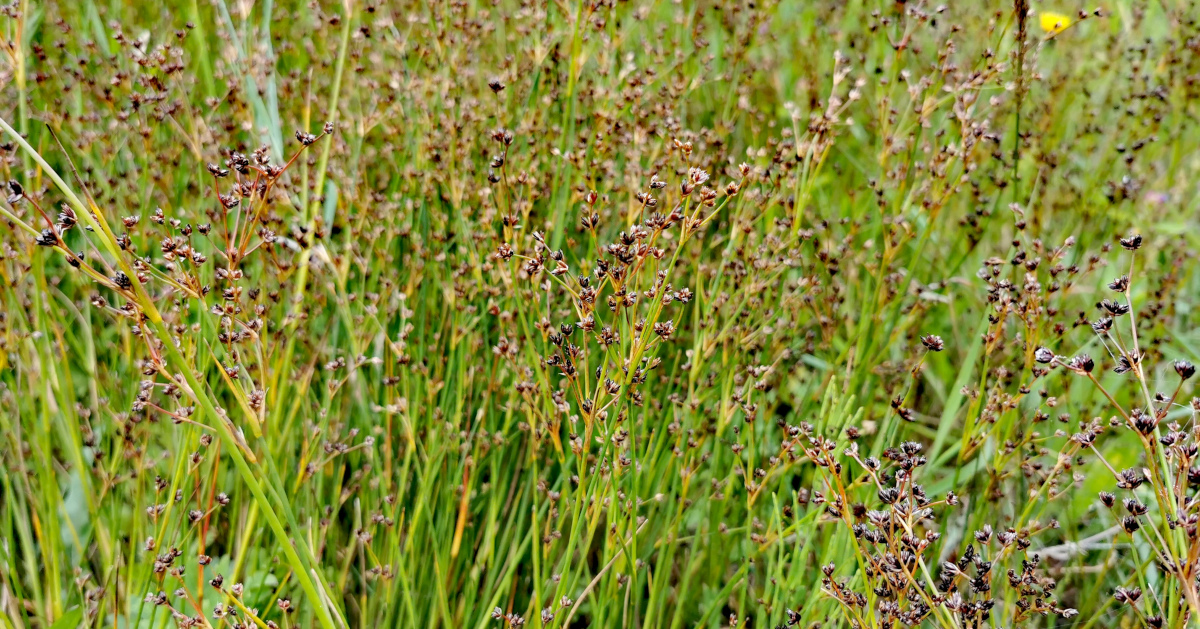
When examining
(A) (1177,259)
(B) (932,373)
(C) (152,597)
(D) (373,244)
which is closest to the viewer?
Result: (C) (152,597)

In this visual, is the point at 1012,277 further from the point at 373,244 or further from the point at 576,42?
the point at 373,244

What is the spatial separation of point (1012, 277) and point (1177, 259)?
2.11 ft

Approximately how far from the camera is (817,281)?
83.0 inches

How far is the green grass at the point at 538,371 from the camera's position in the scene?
5.03 feet

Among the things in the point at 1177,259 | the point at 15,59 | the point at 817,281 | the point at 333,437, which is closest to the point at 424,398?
the point at 333,437

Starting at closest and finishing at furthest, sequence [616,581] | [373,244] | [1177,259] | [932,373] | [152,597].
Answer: [152,597]
[616,581]
[373,244]
[1177,259]
[932,373]

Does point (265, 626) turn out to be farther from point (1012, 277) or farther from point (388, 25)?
point (1012, 277)

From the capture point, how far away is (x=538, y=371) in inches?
62.4

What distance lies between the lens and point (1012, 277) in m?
2.47

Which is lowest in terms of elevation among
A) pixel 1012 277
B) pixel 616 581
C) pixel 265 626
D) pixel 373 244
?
pixel 616 581

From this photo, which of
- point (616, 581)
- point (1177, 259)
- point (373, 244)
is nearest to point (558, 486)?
point (616, 581)

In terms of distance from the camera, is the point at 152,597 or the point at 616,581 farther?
the point at 616,581

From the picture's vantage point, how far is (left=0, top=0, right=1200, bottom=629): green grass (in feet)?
5.03

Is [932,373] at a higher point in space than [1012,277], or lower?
lower
